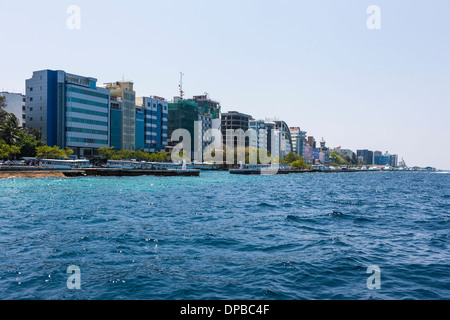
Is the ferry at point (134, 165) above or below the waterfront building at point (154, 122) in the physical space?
below

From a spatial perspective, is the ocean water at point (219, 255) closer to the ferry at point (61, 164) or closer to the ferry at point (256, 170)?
the ferry at point (61, 164)

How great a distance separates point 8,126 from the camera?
98125 mm

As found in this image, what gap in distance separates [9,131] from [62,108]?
2345 cm

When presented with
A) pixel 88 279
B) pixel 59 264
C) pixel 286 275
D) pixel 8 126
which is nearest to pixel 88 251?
pixel 59 264

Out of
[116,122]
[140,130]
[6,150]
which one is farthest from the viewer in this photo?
[140,130]

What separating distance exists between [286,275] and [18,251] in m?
12.6

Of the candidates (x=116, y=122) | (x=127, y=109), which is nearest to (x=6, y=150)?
(x=116, y=122)

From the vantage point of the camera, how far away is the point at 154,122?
168250 mm

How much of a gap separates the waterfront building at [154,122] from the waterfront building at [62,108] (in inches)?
1472

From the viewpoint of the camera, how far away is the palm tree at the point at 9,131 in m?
96.3

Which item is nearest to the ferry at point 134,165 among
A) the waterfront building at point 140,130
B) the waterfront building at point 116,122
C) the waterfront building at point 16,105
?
the waterfront building at point 116,122

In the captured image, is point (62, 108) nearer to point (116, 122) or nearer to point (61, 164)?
point (116, 122)

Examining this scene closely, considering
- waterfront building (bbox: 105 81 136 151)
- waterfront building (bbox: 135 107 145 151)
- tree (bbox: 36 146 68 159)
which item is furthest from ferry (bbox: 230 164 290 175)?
tree (bbox: 36 146 68 159)

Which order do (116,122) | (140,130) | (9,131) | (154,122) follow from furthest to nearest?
(154,122) < (140,130) < (116,122) < (9,131)
